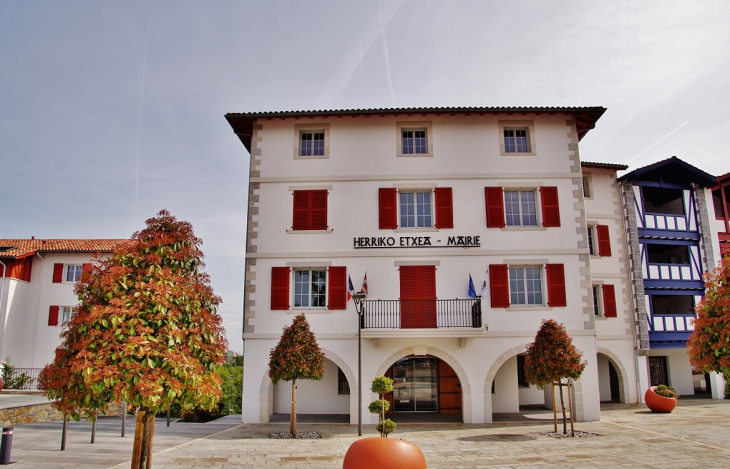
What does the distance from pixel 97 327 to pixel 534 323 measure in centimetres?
1393

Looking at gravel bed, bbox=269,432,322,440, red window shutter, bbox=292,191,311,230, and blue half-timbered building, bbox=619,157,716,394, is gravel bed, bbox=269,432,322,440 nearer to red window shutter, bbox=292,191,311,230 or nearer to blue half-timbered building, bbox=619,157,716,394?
red window shutter, bbox=292,191,311,230

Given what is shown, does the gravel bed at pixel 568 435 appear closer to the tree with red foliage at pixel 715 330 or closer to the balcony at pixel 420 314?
the balcony at pixel 420 314

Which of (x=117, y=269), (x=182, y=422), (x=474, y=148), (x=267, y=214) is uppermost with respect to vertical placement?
(x=474, y=148)

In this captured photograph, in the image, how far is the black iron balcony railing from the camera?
57.2ft

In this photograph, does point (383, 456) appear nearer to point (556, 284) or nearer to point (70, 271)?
point (556, 284)

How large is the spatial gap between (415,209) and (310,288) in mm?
4587

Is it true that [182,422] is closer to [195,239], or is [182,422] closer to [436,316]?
[436,316]

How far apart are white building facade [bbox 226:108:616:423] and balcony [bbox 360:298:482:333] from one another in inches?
1.8

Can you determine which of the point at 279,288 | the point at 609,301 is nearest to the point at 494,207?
the point at 279,288

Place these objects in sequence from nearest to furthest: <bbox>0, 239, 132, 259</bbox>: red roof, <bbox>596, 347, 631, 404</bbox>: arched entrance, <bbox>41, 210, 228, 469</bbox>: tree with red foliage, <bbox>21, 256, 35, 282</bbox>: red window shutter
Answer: <bbox>41, 210, 228, 469</bbox>: tree with red foliage → <bbox>596, 347, 631, 404</bbox>: arched entrance → <bbox>0, 239, 132, 259</bbox>: red roof → <bbox>21, 256, 35, 282</bbox>: red window shutter

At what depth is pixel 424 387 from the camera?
63.8 ft

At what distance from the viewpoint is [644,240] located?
2503 cm

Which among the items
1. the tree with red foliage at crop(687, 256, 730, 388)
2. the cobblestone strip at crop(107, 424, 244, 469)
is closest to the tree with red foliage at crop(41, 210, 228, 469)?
the cobblestone strip at crop(107, 424, 244, 469)

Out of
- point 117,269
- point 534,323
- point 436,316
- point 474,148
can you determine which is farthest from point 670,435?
point 117,269
